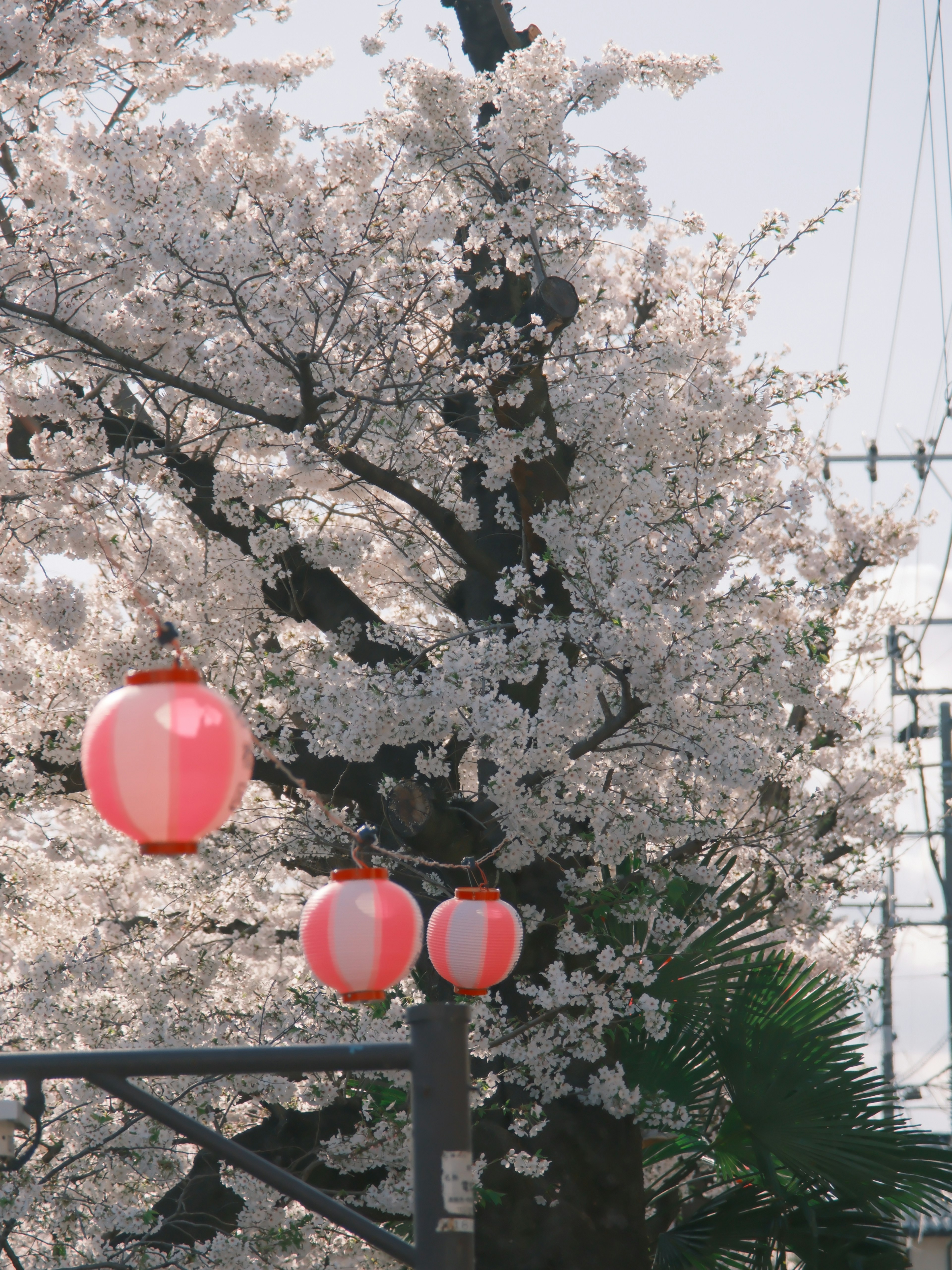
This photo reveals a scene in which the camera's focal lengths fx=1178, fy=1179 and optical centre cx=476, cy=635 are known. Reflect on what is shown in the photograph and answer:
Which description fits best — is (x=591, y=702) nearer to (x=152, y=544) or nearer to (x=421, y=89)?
(x=152, y=544)

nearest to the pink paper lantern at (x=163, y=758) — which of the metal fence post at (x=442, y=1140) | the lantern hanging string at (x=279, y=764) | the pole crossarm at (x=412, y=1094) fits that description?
the lantern hanging string at (x=279, y=764)

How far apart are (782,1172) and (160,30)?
9.43 m

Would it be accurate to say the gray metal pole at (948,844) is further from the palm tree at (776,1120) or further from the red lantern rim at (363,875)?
the red lantern rim at (363,875)

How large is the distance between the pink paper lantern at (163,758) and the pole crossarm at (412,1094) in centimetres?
54

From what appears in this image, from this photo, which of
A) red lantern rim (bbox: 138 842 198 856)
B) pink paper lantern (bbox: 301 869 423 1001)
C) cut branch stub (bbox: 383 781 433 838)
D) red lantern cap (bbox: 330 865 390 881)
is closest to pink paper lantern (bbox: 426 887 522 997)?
pink paper lantern (bbox: 301 869 423 1001)

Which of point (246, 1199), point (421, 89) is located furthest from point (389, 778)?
point (421, 89)

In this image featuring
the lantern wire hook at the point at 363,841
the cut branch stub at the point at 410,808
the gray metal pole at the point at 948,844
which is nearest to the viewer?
the lantern wire hook at the point at 363,841

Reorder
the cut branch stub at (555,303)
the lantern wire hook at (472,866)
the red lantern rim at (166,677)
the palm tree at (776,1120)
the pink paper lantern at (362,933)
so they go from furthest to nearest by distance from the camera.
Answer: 1. the cut branch stub at (555,303)
2. the palm tree at (776,1120)
3. the lantern wire hook at (472,866)
4. the pink paper lantern at (362,933)
5. the red lantern rim at (166,677)

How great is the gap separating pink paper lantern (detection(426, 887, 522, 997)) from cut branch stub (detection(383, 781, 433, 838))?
1.46m

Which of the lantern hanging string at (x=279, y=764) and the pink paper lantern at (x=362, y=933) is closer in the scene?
the lantern hanging string at (x=279, y=764)

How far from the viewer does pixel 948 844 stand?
16.5 m

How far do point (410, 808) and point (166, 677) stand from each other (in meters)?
3.99

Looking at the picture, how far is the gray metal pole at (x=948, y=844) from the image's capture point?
16.2 meters

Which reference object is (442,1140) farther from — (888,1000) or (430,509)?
(888,1000)
